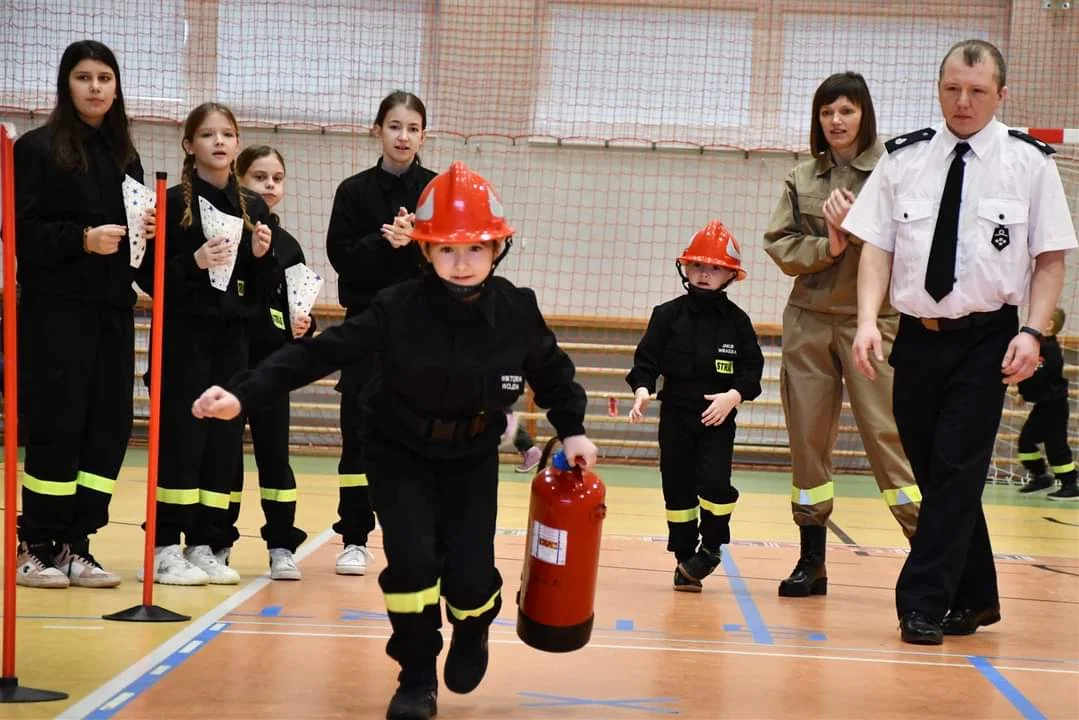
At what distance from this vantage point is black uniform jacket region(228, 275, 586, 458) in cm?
320

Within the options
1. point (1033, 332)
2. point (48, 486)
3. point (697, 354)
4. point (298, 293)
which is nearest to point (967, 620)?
point (1033, 332)

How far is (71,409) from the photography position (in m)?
4.79

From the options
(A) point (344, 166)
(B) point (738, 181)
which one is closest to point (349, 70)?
(A) point (344, 166)

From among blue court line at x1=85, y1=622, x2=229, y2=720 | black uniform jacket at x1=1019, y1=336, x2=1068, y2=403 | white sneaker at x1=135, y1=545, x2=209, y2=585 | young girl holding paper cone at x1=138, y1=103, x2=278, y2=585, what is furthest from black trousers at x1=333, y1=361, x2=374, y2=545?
black uniform jacket at x1=1019, y1=336, x2=1068, y2=403

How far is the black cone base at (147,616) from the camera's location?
4250 millimetres

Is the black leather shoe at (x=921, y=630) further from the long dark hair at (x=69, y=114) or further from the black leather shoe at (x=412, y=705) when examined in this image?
the long dark hair at (x=69, y=114)

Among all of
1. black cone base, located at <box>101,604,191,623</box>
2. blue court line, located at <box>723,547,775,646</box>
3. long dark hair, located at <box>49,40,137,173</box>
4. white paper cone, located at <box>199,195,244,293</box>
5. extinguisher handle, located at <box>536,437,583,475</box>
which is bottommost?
blue court line, located at <box>723,547,775,646</box>

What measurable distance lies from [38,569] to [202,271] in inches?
51.1

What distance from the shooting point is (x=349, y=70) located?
449 inches

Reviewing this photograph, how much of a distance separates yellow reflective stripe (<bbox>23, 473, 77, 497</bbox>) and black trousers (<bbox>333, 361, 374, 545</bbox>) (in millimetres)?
1082

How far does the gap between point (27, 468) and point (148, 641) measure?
3.95 ft

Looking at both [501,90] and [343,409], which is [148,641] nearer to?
[343,409]

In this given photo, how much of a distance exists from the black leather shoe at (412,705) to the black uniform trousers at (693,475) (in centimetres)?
226

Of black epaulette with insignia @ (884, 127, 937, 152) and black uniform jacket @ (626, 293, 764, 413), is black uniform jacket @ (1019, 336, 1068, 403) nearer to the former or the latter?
black uniform jacket @ (626, 293, 764, 413)
